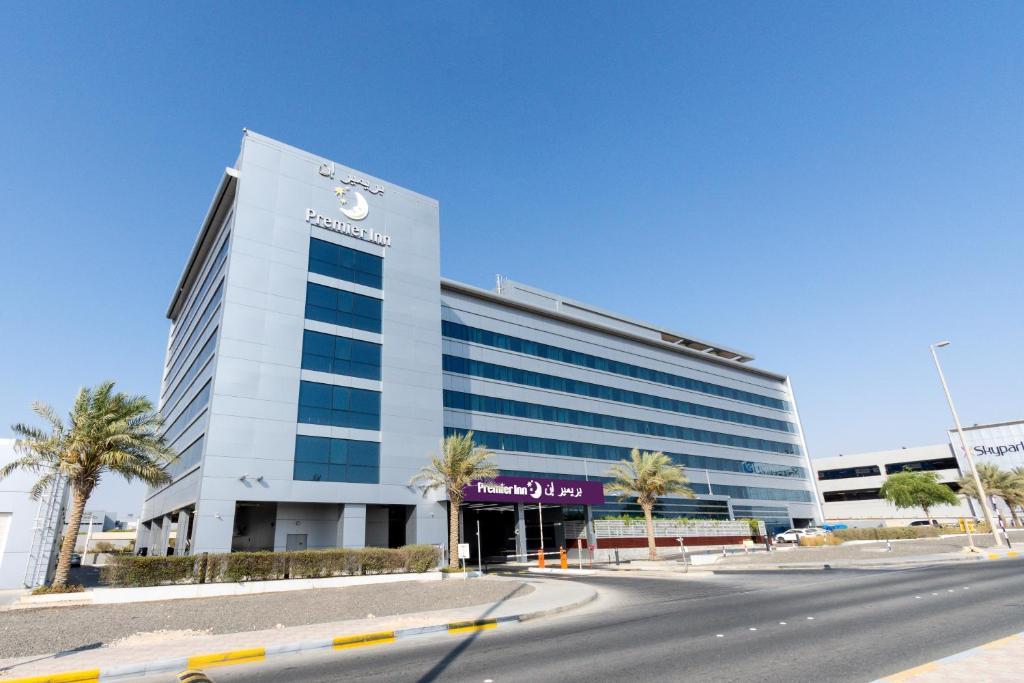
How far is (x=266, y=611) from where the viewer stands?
1861 cm

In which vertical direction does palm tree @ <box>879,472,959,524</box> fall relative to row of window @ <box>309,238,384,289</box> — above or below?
below

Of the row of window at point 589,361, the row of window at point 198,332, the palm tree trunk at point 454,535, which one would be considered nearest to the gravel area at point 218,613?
the palm tree trunk at point 454,535

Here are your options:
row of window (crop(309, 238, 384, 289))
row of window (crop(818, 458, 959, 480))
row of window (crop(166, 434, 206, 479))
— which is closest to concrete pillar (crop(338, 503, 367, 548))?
row of window (crop(166, 434, 206, 479))

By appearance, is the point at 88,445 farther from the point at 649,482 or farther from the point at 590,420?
the point at 590,420

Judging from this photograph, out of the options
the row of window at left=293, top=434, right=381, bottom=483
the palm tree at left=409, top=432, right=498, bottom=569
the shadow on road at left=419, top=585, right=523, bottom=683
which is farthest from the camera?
the palm tree at left=409, top=432, right=498, bottom=569

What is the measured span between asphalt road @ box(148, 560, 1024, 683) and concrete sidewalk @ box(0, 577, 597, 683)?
0.69 metres

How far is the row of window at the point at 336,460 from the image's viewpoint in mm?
34938

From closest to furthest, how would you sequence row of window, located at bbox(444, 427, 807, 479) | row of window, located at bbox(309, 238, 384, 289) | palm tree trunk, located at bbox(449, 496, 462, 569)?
palm tree trunk, located at bbox(449, 496, 462, 569), row of window, located at bbox(309, 238, 384, 289), row of window, located at bbox(444, 427, 807, 479)

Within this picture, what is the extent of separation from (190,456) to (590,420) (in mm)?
36191

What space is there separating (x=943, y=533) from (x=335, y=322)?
61495mm

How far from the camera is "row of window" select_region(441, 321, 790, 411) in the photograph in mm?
50750

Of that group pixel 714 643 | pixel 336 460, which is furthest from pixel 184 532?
pixel 714 643

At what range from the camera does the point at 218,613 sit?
1850 cm

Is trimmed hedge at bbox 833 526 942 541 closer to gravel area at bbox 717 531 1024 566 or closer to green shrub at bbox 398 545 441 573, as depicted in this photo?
gravel area at bbox 717 531 1024 566
